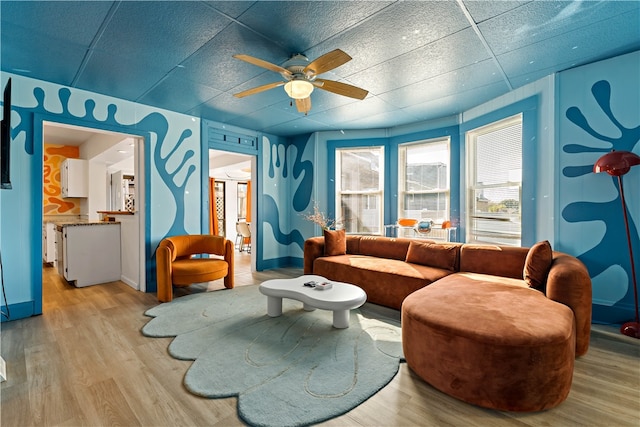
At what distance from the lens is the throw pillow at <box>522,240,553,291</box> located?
2580mm

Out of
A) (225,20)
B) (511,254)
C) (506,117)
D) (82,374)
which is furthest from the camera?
(506,117)

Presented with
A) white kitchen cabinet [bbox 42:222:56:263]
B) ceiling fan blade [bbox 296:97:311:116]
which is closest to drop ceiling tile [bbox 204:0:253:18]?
ceiling fan blade [bbox 296:97:311:116]

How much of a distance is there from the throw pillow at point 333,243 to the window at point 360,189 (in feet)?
4.25

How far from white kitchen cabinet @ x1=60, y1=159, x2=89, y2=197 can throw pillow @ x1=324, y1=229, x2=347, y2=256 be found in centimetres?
547

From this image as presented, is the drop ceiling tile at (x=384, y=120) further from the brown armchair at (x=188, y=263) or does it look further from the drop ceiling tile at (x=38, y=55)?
the drop ceiling tile at (x=38, y=55)

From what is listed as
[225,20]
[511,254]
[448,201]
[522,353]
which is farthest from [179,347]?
[448,201]

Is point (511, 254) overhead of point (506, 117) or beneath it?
beneath

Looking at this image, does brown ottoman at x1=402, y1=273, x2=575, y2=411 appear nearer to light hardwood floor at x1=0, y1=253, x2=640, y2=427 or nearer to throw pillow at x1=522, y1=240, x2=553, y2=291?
light hardwood floor at x1=0, y1=253, x2=640, y2=427

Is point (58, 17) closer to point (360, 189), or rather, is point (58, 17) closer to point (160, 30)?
point (160, 30)

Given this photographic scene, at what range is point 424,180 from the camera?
504 cm

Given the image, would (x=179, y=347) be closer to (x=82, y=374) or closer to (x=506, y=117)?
(x=82, y=374)

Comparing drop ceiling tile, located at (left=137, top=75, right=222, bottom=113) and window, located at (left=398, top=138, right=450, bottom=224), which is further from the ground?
drop ceiling tile, located at (left=137, top=75, right=222, bottom=113)

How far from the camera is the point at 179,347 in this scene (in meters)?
2.41

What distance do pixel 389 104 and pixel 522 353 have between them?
3365 mm
